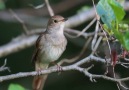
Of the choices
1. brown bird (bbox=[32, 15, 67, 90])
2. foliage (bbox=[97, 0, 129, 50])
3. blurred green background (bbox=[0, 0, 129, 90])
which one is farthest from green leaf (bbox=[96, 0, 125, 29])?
blurred green background (bbox=[0, 0, 129, 90])

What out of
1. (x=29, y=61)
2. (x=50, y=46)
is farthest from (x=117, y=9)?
(x=29, y=61)

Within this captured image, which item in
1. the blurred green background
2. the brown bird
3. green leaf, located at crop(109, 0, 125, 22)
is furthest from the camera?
the blurred green background

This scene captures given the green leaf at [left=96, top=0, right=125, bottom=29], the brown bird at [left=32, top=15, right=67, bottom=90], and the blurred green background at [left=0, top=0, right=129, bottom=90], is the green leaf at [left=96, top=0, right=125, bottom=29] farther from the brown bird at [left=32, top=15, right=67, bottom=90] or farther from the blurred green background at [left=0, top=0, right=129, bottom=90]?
the blurred green background at [left=0, top=0, right=129, bottom=90]

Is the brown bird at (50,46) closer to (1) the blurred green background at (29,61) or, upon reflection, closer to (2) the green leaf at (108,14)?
(2) the green leaf at (108,14)

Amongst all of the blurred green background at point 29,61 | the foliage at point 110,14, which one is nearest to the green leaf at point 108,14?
the foliage at point 110,14

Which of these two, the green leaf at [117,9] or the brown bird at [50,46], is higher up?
the green leaf at [117,9]

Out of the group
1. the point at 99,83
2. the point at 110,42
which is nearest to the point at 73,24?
the point at 99,83

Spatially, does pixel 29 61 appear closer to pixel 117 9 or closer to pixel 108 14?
pixel 108 14

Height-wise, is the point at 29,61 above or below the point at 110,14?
below

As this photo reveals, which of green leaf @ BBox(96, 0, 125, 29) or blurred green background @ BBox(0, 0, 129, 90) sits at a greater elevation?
green leaf @ BBox(96, 0, 125, 29)
